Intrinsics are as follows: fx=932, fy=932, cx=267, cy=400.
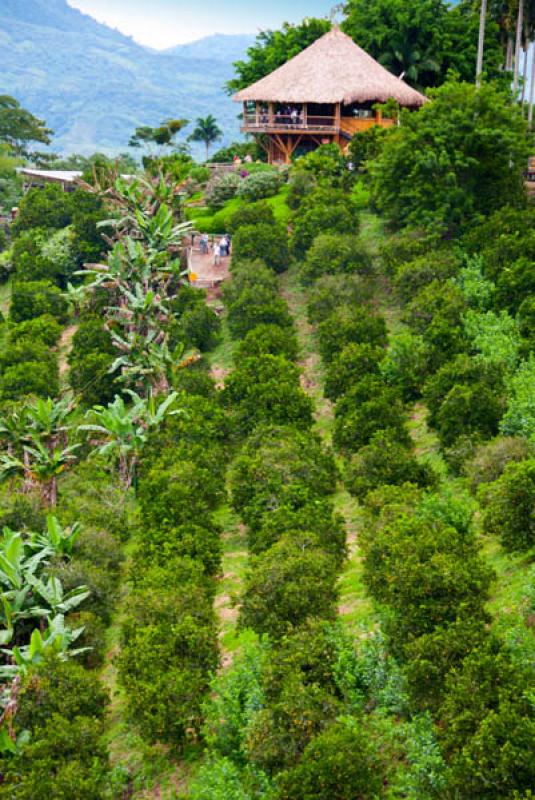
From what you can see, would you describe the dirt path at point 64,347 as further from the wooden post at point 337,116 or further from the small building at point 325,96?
the wooden post at point 337,116

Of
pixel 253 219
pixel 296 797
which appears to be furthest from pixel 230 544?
pixel 253 219

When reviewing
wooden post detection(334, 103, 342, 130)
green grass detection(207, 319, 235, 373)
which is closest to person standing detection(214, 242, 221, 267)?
green grass detection(207, 319, 235, 373)

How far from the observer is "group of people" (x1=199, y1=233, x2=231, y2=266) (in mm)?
51344

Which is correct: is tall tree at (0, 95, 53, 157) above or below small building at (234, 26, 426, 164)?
below

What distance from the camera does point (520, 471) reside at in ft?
64.4

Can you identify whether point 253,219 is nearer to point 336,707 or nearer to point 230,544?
point 230,544

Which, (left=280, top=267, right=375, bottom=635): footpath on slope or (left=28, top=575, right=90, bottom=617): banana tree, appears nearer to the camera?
(left=280, top=267, right=375, bottom=635): footpath on slope

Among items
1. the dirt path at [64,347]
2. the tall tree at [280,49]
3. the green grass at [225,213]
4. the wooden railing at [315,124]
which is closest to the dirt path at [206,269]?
the green grass at [225,213]

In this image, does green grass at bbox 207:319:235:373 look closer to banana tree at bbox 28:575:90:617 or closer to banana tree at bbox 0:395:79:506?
banana tree at bbox 0:395:79:506

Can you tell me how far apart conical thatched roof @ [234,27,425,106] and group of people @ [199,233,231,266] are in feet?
40.2

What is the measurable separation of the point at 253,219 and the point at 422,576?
33.8m

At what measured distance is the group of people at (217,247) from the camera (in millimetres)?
51344

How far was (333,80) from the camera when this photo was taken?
5847cm

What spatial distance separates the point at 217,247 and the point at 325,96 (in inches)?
537
